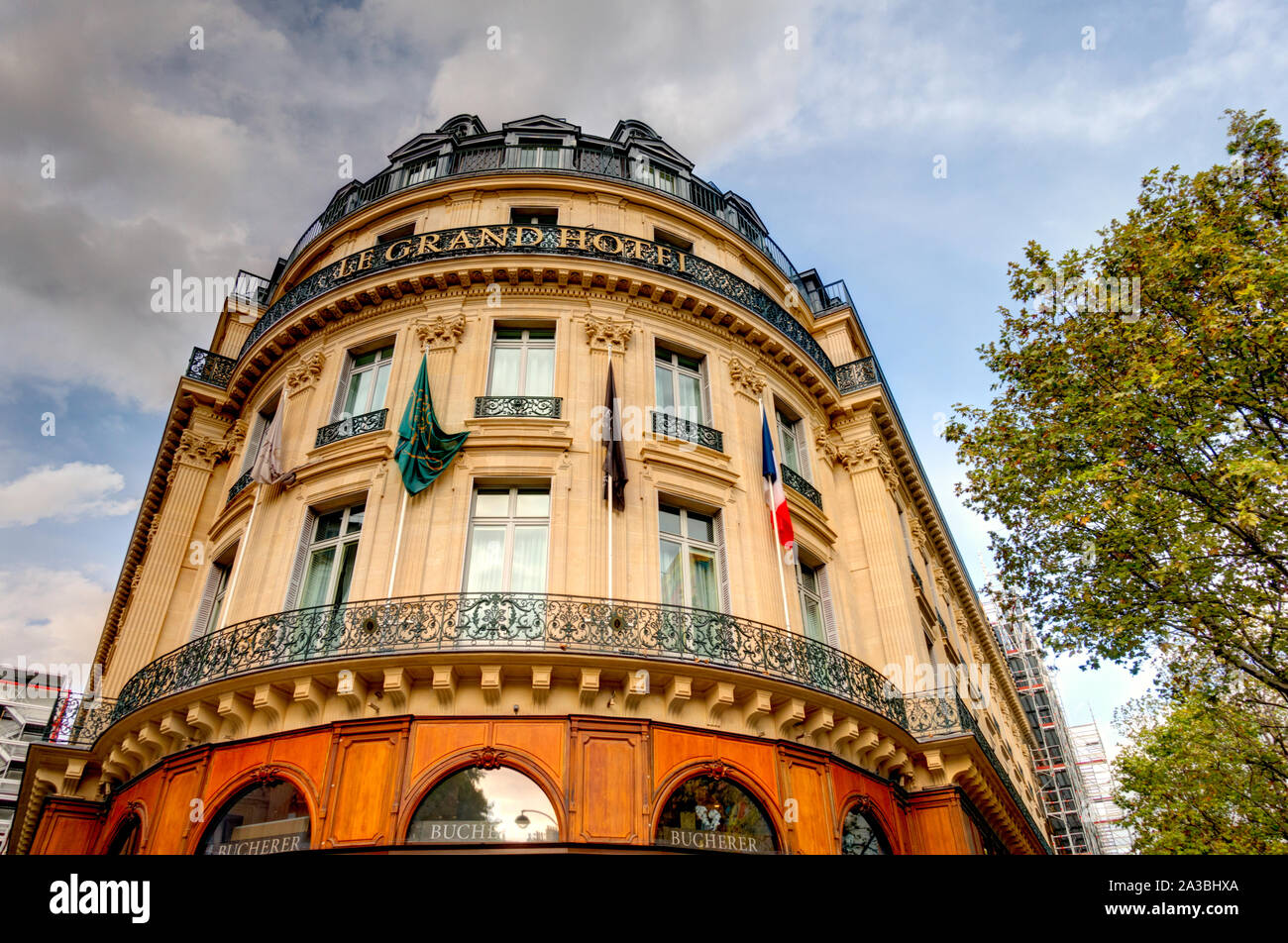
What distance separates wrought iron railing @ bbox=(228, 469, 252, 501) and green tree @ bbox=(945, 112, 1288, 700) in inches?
615

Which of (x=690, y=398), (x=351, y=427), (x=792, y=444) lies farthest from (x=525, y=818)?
(x=792, y=444)

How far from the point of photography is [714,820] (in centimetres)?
1064

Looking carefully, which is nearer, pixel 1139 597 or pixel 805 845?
pixel 805 845

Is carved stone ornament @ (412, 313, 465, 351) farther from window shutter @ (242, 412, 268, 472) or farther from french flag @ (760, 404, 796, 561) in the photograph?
french flag @ (760, 404, 796, 561)

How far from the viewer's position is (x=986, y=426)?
53.7 feet

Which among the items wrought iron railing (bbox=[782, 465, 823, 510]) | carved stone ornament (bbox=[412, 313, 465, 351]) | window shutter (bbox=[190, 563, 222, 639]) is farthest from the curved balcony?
carved stone ornament (bbox=[412, 313, 465, 351])

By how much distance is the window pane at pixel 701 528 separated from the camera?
14.3 m

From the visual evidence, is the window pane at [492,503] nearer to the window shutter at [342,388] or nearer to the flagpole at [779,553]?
the window shutter at [342,388]

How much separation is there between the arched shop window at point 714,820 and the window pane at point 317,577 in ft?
22.7

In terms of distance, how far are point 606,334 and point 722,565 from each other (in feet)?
17.3
